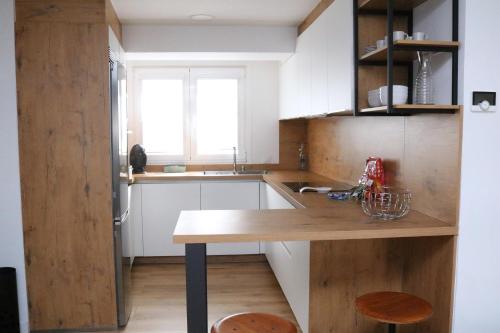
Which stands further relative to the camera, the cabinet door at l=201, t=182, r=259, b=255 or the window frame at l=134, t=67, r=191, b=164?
the window frame at l=134, t=67, r=191, b=164

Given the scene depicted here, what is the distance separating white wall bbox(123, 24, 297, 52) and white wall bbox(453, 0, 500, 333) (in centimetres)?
239

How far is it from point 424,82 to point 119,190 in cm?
203

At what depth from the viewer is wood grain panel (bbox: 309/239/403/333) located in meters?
2.59

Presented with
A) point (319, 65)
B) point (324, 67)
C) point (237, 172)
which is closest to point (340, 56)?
point (324, 67)

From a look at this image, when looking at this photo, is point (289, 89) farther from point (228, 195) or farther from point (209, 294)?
point (209, 294)

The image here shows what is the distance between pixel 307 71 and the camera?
3.73 m

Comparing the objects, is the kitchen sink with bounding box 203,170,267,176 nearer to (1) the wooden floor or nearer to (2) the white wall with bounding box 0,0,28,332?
(1) the wooden floor

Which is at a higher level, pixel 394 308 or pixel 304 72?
pixel 304 72

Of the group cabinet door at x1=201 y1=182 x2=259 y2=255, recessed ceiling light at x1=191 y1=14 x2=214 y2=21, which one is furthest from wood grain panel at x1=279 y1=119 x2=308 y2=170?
recessed ceiling light at x1=191 y1=14 x2=214 y2=21

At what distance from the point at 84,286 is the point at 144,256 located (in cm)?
155

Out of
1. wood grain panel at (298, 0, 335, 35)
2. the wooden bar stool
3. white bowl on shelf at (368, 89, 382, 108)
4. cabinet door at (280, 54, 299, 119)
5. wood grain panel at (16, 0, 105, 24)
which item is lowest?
the wooden bar stool

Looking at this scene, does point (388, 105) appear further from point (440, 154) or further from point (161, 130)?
point (161, 130)

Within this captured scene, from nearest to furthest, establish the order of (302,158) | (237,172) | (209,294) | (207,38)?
(209,294) < (207,38) < (237,172) < (302,158)

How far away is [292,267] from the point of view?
3146mm
